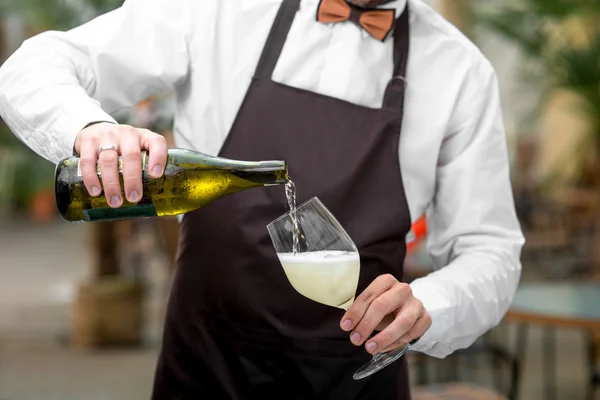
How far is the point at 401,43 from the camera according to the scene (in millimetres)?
1475

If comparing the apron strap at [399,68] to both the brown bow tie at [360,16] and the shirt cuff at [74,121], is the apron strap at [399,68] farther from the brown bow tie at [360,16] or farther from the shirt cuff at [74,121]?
the shirt cuff at [74,121]

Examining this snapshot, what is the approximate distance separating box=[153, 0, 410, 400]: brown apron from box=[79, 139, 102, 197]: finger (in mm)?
372

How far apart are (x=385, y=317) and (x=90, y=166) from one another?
445 mm

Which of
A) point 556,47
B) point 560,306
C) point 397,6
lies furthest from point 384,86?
point 556,47

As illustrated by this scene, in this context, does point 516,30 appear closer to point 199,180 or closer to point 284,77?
point 284,77

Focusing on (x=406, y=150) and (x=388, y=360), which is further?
(x=406, y=150)

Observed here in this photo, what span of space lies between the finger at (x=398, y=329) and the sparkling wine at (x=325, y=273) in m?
0.08

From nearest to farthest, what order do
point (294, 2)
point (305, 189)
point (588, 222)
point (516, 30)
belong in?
point (305, 189), point (294, 2), point (516, 30), point (588, 222)

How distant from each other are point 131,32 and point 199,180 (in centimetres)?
35

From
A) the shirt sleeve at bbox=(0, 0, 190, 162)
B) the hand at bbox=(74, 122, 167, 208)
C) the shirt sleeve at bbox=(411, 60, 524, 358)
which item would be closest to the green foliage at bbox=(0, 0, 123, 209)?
the shirt sleeve at bbox=(0, 0, 190, 162)

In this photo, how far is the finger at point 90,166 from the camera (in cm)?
98

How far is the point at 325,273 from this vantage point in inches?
42.9

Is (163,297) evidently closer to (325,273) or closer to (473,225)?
(473,225)

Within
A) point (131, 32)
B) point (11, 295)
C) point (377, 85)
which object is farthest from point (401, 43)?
point (11, 295)
